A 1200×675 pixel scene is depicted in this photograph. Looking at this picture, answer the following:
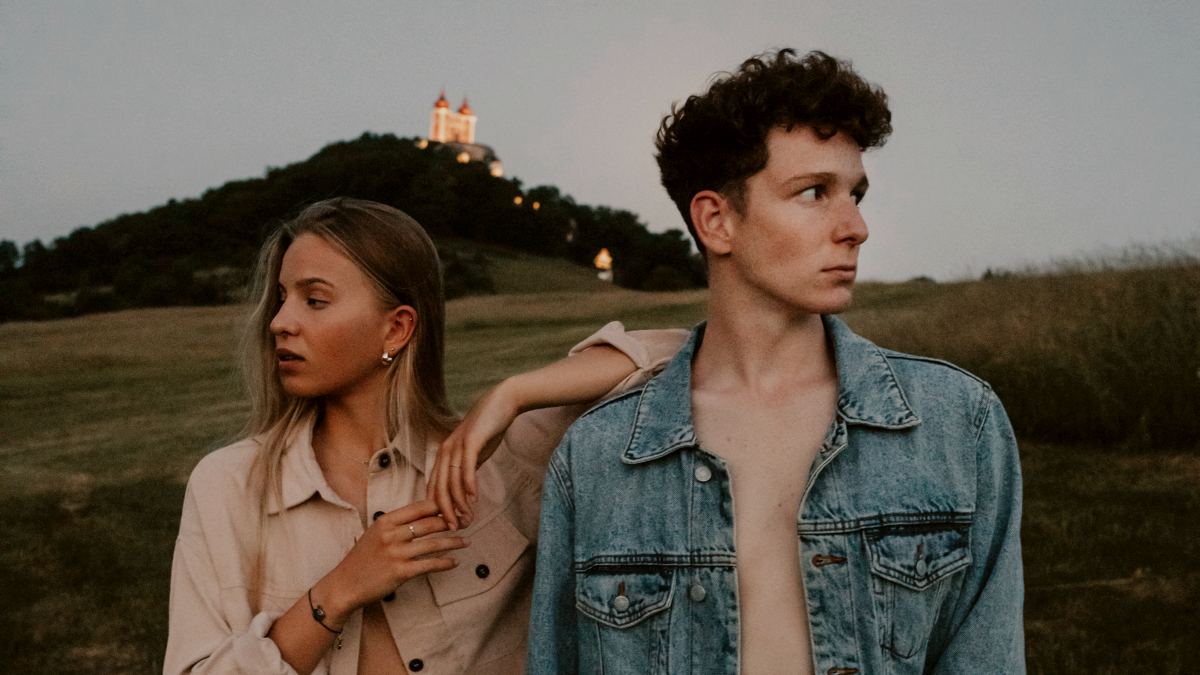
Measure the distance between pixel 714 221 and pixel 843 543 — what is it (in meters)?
0.91

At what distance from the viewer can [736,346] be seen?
277 centimetres

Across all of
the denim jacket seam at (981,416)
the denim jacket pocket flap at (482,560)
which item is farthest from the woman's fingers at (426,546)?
the denim jacket seam at (981,416)

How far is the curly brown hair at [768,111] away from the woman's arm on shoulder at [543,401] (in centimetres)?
48

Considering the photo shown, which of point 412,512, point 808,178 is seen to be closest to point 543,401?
point 412,512

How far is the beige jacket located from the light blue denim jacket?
1.30ft

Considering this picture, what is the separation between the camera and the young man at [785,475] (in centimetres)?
237

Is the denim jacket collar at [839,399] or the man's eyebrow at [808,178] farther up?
the man's eyebrow at [808,178]

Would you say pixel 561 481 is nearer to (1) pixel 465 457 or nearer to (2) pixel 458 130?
(1) pixel 465 457

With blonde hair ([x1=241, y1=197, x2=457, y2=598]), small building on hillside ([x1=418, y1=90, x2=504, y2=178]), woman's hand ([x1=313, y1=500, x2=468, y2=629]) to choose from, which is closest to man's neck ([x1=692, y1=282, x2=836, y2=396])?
woman's hand ([x1=313, y1=500, x2=468, y2=629])

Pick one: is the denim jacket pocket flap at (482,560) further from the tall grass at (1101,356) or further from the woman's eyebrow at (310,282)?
the tall grass at (1101,356)

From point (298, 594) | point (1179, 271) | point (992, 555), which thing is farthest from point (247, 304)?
point (1179, 271)

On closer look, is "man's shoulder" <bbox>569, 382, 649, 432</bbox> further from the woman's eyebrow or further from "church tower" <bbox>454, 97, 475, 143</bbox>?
"church tower" <bbox>454, 97, 475, 143</bbox>

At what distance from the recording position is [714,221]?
2.79 meters

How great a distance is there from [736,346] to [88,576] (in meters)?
7.80
